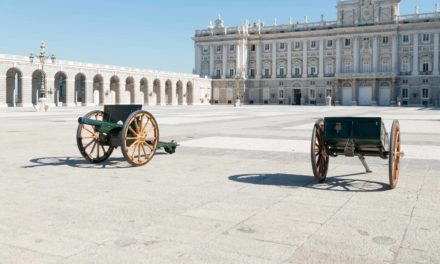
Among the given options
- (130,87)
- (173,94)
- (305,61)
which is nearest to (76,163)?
(130,87)

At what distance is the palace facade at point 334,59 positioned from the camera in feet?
223

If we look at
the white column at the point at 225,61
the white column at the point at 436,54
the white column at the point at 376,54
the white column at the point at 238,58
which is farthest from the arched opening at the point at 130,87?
the white column at the point at 436,54

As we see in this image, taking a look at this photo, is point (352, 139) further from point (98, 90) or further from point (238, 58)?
point (238, 58)

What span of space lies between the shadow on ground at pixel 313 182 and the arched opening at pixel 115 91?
5722 cm

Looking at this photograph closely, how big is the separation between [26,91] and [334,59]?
48590 millimetres

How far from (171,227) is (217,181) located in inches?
99.3

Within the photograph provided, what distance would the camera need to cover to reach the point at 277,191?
20.9ft

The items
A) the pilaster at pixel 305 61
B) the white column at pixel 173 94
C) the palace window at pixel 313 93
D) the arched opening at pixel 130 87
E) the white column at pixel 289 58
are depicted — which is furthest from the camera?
the white column at pixel 289 58

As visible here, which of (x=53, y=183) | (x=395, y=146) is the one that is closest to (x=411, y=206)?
(x=395, y=146)

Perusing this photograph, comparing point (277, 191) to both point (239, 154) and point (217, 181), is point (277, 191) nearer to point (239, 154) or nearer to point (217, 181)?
point (217, 181)

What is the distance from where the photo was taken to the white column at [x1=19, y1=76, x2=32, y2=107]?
49.3m

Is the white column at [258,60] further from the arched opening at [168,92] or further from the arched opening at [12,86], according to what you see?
the arched opening at [12,86]

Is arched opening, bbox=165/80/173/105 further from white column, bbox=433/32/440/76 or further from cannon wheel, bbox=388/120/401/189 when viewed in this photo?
cannon wheel, bbox=388/120/401/189

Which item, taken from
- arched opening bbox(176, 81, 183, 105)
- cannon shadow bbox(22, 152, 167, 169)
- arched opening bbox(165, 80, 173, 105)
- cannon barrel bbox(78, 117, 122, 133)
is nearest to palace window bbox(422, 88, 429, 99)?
arched opening bbox(176, 81, 183, 105)
